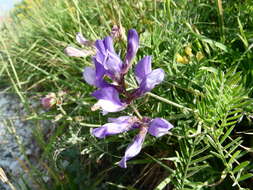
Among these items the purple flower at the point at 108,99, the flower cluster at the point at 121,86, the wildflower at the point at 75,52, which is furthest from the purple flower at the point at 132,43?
the wildflower at the point at 75,52

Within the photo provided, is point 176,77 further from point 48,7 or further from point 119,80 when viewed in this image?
point 48,7

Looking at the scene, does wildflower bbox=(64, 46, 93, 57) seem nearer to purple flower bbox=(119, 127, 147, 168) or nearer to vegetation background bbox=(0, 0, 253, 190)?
vegetation background bbox=(0, 0, 253, 190)

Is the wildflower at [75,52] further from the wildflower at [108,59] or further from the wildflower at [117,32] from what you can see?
the wildflower at [108,59]

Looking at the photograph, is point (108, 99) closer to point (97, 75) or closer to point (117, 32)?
point (97, 75)

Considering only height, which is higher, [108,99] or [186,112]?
[108,99]

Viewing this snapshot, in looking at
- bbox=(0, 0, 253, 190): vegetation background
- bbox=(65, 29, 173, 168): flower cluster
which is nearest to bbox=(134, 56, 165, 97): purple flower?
bbox=(65, 29, 173, 168): flower cluster

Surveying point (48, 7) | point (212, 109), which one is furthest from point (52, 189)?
point (48, 7)

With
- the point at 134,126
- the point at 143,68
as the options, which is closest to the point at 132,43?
the point at 143,68
